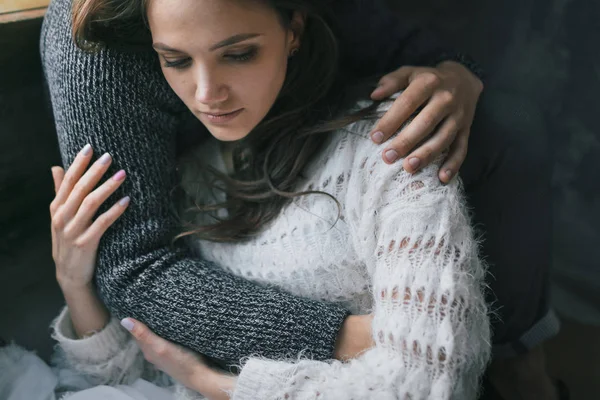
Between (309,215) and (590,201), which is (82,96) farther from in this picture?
(590,201)

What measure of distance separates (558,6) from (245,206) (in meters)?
0.61

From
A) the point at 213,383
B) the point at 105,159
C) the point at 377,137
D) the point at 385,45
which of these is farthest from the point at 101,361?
the point at 385,45

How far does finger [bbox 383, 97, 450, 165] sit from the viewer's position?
74 centimetres

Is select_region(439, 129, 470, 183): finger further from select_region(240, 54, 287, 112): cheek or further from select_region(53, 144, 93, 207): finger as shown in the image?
select_region(53, 144, 93, 207): finger

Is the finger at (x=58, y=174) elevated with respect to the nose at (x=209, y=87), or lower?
lower

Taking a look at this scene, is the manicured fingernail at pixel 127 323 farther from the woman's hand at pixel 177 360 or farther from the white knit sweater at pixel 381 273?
the white knit sweater at pixel 381 273

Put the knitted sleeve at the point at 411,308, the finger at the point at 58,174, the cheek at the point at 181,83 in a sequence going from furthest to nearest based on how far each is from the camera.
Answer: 1. the finger at the point at 58,174
2. the cheek at the point at 181,83
3. the knitted sleeve at the point at 411,308

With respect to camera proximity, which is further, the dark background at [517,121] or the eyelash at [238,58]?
the dark background at [517,121]

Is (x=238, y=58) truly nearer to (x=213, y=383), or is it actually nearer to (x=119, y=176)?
(x=119, y=176)

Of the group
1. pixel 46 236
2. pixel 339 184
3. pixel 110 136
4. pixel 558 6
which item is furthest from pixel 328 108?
pixel 46 236

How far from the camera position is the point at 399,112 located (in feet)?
2.53

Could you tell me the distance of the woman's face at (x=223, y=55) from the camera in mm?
708

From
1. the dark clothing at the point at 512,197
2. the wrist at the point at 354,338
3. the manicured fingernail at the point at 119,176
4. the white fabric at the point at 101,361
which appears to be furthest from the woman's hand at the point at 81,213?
the dark clothing at the point at 512,197

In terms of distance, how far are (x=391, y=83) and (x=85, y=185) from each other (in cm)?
45
